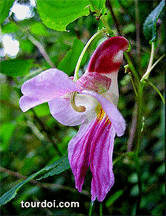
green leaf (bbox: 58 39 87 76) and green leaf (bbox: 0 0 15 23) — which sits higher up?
green leaf (bbox: 0 0 15 23)

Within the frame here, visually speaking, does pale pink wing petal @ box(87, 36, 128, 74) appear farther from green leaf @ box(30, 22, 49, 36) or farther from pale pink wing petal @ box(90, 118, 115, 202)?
green leaf @ box(30, 22, 49, 36)

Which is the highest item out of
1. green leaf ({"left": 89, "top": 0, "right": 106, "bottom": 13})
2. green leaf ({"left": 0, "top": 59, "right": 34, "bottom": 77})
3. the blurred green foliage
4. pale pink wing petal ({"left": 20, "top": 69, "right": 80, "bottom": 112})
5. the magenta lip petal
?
green leaf ({"left": 89, "top": 0, "right": 106, "bottom": 13})

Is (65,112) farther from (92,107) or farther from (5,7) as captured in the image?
(5,7)

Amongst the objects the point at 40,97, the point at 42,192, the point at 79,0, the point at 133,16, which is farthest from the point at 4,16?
the point at 42,192

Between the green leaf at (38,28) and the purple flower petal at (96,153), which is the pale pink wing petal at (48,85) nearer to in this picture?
the purple flower petal at (96,153)

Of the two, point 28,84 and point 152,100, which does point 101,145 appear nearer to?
point 28,84

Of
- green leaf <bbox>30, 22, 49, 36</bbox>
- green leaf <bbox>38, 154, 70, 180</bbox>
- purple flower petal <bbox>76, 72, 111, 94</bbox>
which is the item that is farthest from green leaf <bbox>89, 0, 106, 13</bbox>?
green leaf <bbox>30, 22, 49, 36</bbox>
